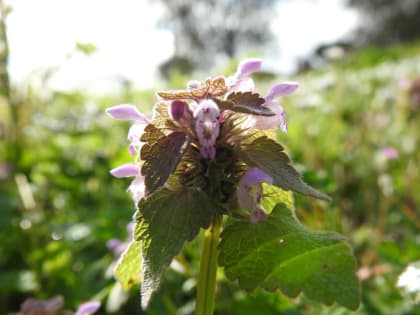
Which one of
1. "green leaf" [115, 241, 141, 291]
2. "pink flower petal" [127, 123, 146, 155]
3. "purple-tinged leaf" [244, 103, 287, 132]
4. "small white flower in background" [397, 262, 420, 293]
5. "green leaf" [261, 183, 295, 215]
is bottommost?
"small white flower in background" [397, 262, 420, 293]

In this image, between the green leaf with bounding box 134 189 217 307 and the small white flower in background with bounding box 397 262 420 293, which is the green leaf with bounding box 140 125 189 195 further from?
the small white flower in background with bounding box 397 262 420 293

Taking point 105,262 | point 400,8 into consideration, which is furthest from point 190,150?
point 400,8

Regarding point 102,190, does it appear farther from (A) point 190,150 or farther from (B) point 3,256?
(A) point 190,150

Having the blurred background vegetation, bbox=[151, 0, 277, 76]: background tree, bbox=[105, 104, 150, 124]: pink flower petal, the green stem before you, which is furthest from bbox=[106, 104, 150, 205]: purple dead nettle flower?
bbox=[151, 0, 277, 76]: background tree

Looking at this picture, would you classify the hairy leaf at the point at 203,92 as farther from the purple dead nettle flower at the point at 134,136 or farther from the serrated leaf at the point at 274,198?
the serrated leaf at the point at 274,198

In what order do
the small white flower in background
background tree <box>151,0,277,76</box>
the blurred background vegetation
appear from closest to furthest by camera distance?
the small white flower in background, the blurred background vegetation, background tree <box>151,0,277,76</box>

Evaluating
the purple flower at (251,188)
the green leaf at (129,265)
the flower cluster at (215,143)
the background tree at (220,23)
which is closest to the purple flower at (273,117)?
the flower cluster at (215,143)

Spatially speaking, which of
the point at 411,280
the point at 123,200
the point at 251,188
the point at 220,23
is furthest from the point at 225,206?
the point at 220,23

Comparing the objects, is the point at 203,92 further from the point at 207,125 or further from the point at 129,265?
the point at 129,265
